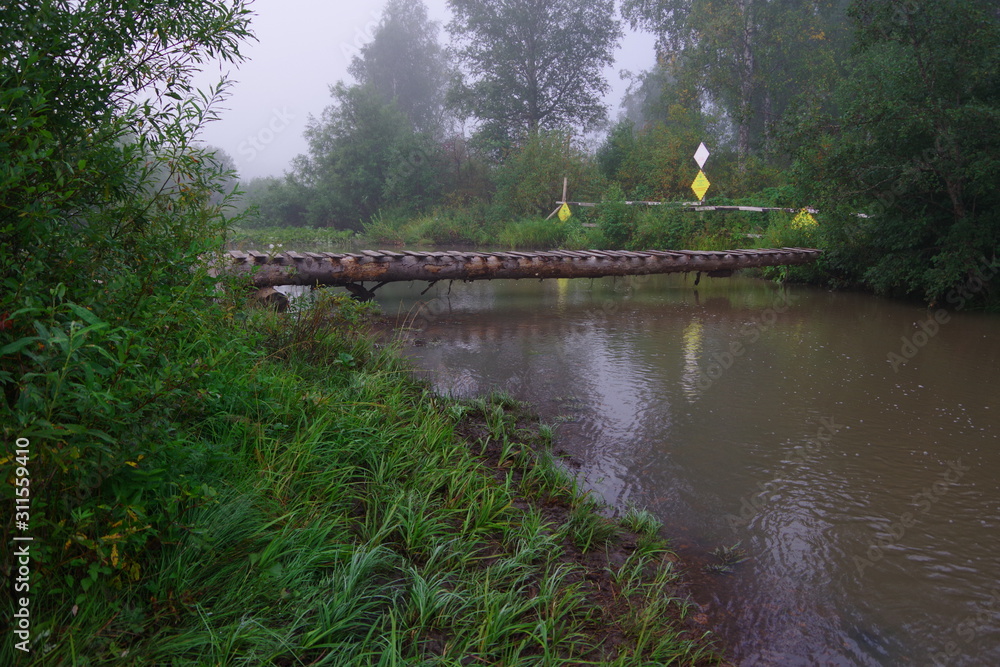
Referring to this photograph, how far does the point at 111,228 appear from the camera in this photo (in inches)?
90.4

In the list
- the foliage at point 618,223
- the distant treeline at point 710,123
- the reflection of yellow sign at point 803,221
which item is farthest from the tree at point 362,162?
the reflection of yellow sign at point 803,221

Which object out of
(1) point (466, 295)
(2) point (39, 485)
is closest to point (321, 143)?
(1) point (466, 295)

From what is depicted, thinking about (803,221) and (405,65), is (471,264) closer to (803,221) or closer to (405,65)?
(803,221)

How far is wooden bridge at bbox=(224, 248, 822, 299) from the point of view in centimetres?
898

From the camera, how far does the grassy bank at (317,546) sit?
1.83 meters

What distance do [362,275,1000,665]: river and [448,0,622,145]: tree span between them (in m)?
28.3

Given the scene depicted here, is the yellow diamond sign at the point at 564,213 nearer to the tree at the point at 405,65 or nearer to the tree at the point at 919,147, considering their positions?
the tree at the point at 919,147

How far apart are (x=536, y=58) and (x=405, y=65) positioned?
→ 18495mm

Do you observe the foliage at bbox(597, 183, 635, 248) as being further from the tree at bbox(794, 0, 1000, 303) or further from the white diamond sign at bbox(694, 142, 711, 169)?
the tree at bbox(794, 0, 1000, 303)

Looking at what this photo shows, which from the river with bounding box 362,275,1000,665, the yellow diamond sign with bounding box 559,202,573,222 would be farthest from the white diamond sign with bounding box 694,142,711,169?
the river with bounding box 362,275,1000,665

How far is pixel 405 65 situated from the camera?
166 ft

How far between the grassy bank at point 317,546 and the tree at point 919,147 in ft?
26.4

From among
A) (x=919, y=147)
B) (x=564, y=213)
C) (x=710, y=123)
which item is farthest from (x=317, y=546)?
(x=710, y=123)

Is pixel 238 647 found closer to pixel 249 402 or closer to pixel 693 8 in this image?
pixel 249 402
